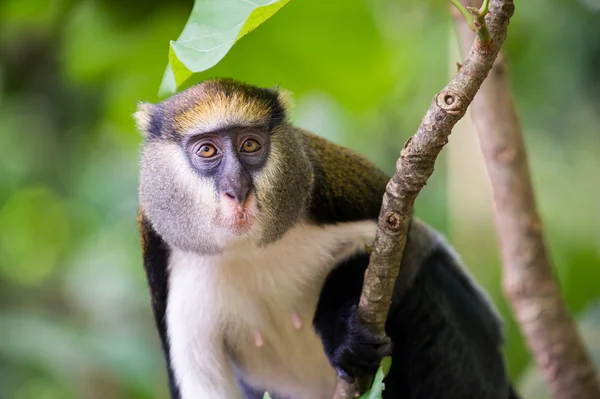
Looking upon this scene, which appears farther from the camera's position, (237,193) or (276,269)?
(276,269)

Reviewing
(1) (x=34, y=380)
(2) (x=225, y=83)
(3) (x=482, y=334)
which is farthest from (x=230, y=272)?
(1) (x=34, y=380)

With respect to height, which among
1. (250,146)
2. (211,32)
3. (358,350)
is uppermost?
(211,32)

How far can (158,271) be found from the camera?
2830 mm

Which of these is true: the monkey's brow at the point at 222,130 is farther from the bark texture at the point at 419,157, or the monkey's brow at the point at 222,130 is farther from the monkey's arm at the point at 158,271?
the bark texture at the point at 419,157

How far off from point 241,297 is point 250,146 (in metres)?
0.62

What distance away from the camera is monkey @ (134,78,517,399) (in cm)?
243

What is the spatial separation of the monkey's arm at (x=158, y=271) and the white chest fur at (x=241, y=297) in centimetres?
4

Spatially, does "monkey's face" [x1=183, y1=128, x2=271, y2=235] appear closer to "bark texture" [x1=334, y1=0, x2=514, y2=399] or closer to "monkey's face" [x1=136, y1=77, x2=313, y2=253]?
"monkey's face" [x1=136, y1=77, x2=313, y2=253]

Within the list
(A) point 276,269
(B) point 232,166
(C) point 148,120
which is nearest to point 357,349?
(A) point 276,269

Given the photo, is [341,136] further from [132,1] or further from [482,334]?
[482,334]

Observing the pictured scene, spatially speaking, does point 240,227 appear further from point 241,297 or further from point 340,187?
point 340,187

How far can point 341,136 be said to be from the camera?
17.0 feet

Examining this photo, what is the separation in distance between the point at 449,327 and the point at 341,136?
2.39 m

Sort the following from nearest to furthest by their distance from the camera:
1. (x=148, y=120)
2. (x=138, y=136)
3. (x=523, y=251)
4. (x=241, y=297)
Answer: (x=148, y=120) → (x=241, y=297) → (x=523, y=251) → (x=138, y=136)
